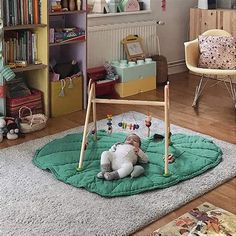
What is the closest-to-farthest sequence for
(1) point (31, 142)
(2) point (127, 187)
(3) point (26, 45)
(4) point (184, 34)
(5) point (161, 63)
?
(2) point (127, 187) < (1) point (31, 142) < (3) point (26, 45) < (5) point (161, 63) < (4) point (184, 34)

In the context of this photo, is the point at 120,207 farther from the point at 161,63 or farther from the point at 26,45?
the point at 161,63

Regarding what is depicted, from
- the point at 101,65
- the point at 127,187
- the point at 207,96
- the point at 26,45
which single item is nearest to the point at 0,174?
the point at 127,187

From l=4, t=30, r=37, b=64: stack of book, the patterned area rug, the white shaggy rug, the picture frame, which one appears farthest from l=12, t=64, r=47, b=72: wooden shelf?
the patterned area rug

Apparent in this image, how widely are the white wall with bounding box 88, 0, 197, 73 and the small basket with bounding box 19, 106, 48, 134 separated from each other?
5.92 ft

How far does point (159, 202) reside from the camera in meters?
2.51

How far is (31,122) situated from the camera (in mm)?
3559

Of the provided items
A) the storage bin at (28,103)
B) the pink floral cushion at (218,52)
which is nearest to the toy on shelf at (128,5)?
the pink floral cushion at (218,52)

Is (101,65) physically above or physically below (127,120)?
above

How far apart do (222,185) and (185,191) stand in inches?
10.1

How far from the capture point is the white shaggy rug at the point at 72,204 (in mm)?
2256

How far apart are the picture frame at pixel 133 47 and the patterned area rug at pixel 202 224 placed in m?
2.61

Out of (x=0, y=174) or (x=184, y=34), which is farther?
(x=184, y=34)

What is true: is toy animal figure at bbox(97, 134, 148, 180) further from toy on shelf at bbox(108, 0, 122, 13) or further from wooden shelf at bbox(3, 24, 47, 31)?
toy on shelf at bbox(108, 0, 122, 13)

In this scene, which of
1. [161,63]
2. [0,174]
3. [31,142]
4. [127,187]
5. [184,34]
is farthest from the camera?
[184,34]
